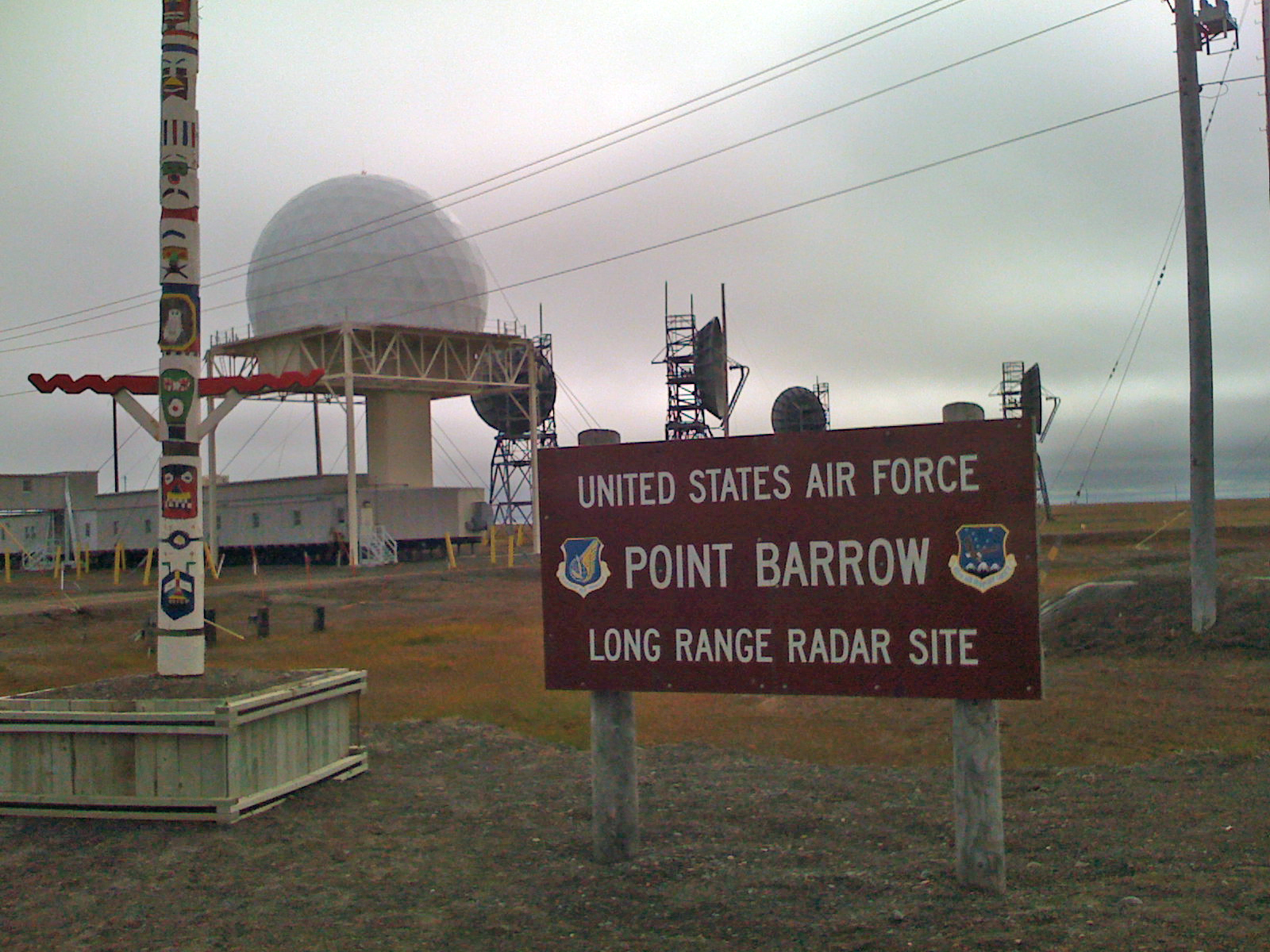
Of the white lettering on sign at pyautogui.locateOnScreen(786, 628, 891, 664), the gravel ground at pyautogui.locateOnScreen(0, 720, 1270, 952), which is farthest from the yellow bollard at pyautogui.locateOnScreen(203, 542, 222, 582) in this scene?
the white lettering on sign at pyautogui.locateOnScreen(786, 628, 891, 664)

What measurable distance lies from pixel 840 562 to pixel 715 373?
85.0 feet

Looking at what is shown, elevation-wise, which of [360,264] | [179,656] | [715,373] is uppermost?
[360,264]

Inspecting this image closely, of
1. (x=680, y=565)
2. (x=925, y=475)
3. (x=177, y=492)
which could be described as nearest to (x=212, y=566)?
(x=177, y=492)

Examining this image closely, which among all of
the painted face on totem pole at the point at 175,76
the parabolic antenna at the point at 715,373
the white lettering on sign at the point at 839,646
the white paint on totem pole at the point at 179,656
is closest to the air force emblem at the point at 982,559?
the white lettering on sign at the point at 839,646

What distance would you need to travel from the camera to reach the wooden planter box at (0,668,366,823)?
325 inches

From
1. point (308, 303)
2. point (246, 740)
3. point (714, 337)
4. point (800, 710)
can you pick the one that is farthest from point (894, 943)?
point (308, 303)

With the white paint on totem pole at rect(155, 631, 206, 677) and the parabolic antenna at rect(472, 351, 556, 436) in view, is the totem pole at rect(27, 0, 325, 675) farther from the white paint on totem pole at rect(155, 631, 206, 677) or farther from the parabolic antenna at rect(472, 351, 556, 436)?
the parabolic antenna at rect(472, 351, 556, 436)

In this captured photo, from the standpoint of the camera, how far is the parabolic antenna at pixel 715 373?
3139 centimetres

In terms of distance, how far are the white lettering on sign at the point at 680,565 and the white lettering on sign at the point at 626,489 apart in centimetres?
34

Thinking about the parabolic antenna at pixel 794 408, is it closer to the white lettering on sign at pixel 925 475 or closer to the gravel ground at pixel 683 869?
the gravel ground at pixel 683 869

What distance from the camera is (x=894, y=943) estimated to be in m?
5.57

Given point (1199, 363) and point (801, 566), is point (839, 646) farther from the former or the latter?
point (1199, 363)

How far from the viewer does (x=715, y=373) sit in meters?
32.5

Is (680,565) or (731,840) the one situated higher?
(680,565)
